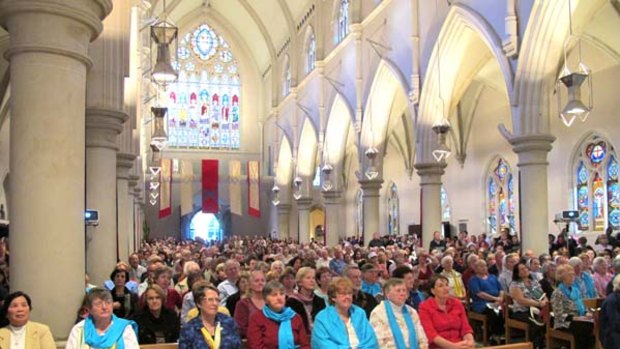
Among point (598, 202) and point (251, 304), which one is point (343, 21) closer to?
point (598, 202)

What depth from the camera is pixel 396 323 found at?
5.90 metres

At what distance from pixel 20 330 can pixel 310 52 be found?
91.9 feet

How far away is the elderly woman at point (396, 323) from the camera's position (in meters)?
5.86

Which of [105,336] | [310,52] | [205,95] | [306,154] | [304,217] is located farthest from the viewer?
[205,95]

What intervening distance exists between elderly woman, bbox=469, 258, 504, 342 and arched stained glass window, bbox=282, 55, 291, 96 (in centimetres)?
2619

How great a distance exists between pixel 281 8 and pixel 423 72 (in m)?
16.8

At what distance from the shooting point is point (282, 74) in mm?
37750

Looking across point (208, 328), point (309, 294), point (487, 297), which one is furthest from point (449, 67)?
point (208, 328)

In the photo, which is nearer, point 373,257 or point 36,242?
point 36,242

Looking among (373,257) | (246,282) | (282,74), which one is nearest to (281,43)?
(282,74)

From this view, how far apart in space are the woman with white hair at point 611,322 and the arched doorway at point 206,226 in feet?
118

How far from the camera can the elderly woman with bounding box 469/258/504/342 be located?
391 inches

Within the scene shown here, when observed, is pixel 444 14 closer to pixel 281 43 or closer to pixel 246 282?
pixel 246 282

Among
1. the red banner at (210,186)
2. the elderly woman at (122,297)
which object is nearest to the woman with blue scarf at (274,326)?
the elderly woman at (122,297)
